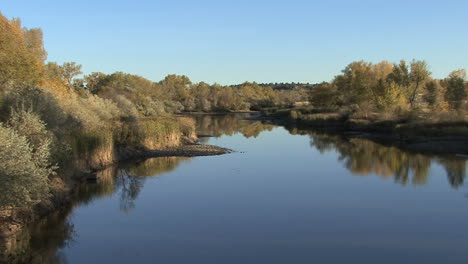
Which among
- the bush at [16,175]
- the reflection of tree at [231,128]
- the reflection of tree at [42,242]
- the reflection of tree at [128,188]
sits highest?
the reflection of tree at [231,128]

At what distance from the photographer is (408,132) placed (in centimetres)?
4738

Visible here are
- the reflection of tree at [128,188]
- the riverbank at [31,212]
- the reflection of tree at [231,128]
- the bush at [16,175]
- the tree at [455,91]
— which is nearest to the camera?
the bush at [16,175]

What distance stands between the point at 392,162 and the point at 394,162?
5.7 inches

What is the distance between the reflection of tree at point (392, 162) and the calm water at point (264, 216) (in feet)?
0.44

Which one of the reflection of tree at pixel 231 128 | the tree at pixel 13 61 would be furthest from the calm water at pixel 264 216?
the reflection of tree at pixel 231 128

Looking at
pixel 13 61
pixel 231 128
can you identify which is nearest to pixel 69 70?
pixel 231 128

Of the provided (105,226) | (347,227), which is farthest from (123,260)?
(347,227)

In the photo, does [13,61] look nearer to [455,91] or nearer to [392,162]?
[392,162]

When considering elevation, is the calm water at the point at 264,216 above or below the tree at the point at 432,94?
below

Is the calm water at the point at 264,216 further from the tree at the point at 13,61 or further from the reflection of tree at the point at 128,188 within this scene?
the tree at the point at 13,61

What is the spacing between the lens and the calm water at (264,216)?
1344 cm

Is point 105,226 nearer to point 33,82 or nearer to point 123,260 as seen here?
point 123,260

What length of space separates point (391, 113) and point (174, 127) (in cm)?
3142

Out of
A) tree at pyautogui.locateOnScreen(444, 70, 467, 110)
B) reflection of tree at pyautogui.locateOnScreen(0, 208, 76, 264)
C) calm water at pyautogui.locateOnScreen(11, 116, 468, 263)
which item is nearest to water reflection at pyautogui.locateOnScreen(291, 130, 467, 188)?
calm water at pyautogui.locateOnScreen(11, 116, 468, 263)
